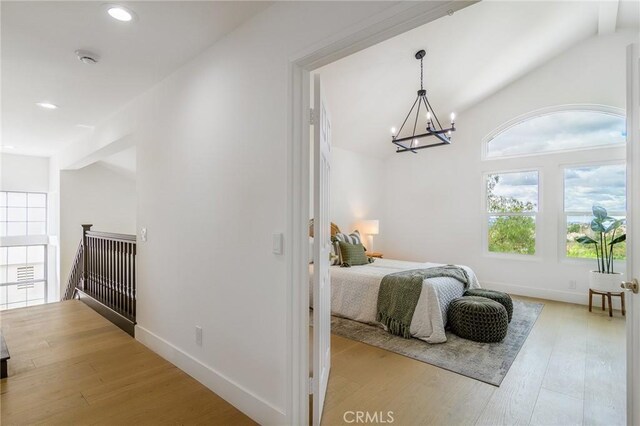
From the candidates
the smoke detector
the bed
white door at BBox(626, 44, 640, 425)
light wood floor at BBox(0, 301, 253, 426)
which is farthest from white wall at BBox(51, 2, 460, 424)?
the bed

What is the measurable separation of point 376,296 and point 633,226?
2.56m

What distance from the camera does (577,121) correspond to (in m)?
4.68

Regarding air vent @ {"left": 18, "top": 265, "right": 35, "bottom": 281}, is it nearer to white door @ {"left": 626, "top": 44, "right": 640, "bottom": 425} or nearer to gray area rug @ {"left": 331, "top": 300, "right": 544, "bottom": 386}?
gray area rug @ {"left": 331, "top": 300, "right": 544, "bottom": 386}

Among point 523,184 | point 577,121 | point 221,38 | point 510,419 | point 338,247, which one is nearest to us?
point 510,419

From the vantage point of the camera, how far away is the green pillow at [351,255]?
14.0 feet

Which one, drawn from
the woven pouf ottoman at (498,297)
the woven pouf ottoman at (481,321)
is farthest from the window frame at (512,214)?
the woven pouf ottoman at (481,321)

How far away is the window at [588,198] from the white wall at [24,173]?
9.60 m

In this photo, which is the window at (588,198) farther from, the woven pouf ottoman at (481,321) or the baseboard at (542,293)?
the woven pouf ottoman at (481,321)

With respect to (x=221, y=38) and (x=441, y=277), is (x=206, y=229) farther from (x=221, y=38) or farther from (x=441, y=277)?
(x=441, y=277)

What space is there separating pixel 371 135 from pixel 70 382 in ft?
17.1

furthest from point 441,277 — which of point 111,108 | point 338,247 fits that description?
point 111,108

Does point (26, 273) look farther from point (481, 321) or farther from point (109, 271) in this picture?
point (481, 321)

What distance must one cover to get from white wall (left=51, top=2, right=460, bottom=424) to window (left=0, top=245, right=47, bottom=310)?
5762 millimetres

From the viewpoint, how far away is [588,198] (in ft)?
15.1
